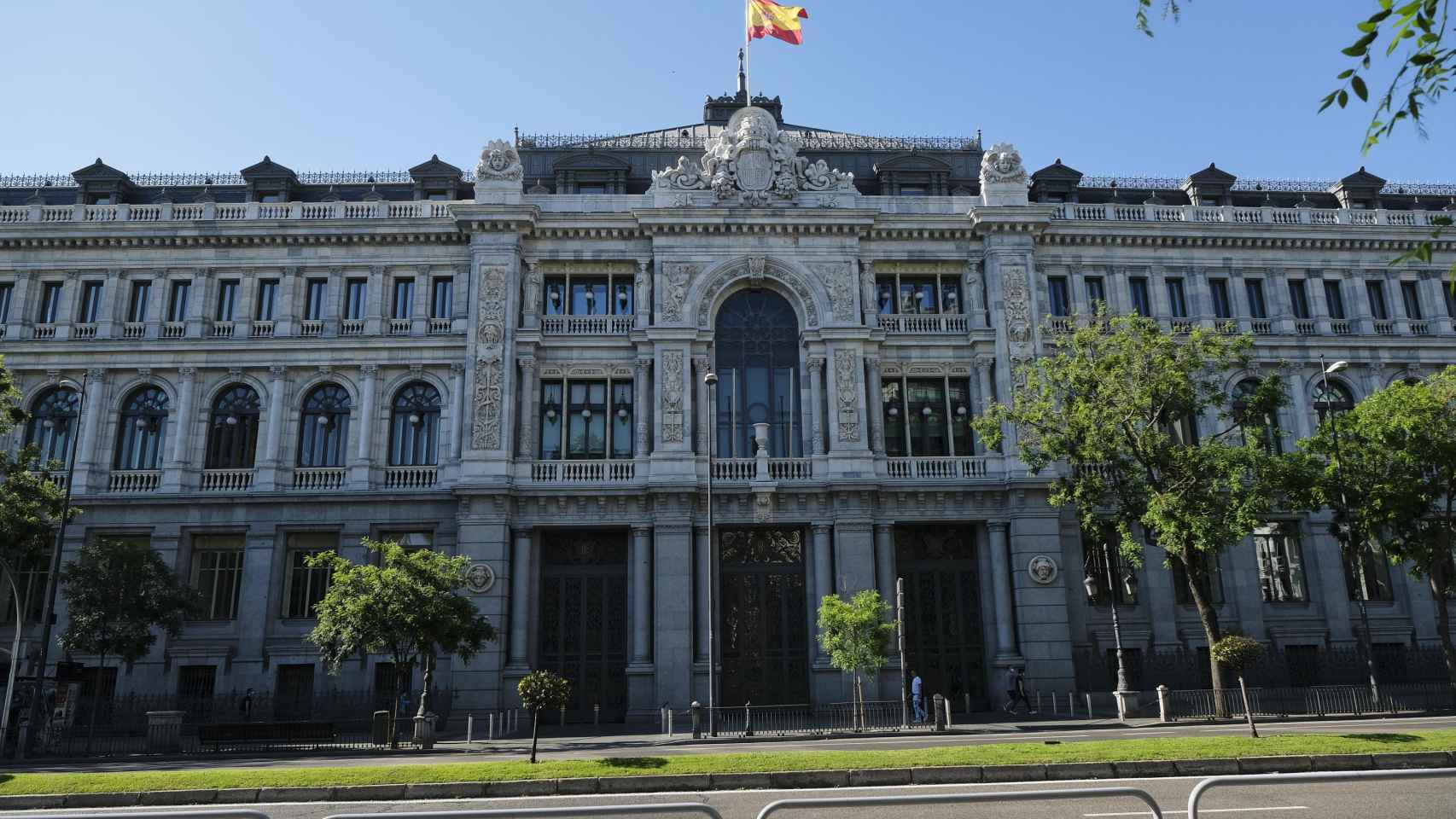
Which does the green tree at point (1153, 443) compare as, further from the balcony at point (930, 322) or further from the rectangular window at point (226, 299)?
the rectangular window at point (226, 299)

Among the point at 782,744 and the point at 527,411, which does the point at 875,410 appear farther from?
the point at 782,744

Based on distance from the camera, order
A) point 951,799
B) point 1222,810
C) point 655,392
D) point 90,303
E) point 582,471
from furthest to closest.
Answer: point 90,303
point 655,392
point 582,471
point 1222,810
point 951,799

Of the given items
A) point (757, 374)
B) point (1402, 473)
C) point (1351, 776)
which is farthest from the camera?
point (757, 374)

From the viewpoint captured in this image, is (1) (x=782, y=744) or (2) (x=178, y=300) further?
(2) (x=178, y=300)

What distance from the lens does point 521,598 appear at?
33.8 meters

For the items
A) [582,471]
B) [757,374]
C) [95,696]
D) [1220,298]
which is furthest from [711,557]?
[1220,298]

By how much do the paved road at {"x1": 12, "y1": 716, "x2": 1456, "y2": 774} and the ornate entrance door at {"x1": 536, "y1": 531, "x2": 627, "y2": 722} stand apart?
6340mm

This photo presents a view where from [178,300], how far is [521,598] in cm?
1898

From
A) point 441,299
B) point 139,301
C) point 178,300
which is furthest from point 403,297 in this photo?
point 139,301

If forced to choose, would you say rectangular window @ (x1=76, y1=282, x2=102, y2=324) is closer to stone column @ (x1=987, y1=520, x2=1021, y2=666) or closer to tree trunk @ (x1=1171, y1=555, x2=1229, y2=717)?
stone column @ (x1=987, y1=520, x2=1021, y2=666)

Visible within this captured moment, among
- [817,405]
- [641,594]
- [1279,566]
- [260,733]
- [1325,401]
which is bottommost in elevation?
[260,733]

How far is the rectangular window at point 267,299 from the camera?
37.9 metres

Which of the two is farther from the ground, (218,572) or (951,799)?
(218,572)

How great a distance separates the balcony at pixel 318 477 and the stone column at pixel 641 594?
37.7 feet
